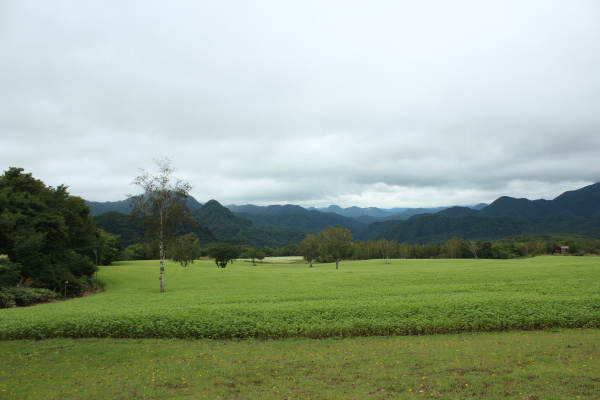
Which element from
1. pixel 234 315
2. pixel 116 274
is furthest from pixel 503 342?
pixel 116 274

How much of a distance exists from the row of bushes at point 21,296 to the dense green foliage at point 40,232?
1.39m

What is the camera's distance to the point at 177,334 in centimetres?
1748

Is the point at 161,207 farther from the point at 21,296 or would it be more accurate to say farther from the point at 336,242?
the point at 336,242

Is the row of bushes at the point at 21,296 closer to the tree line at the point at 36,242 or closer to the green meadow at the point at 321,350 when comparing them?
the tree line at the point at 36,242

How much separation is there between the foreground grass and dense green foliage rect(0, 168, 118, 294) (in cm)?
2329

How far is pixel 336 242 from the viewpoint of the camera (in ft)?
248

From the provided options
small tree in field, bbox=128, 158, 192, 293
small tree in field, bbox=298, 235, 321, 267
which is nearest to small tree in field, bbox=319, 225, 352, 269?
small tree in field, bbox=298, 235, 321, 267

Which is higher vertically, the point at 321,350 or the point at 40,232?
the point at 40,232

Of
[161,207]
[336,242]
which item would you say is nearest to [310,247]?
[336,242]

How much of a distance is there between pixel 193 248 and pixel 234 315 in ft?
219

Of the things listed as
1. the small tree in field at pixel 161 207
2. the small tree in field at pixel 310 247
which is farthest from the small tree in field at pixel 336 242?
the small tree in field at pixel 161 207

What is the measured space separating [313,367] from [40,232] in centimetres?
3852

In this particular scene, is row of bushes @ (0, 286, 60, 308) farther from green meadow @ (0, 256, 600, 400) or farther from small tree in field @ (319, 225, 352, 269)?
small tree in field @ (319, 225, 352, 269)

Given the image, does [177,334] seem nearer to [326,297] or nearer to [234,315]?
[234,315]
